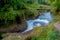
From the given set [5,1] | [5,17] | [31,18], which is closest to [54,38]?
[5,17]

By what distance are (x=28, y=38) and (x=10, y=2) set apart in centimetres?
408

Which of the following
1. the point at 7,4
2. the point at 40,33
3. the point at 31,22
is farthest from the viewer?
the point at 31,22

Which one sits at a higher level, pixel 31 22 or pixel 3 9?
pixel 3 9

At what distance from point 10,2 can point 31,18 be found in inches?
77.6

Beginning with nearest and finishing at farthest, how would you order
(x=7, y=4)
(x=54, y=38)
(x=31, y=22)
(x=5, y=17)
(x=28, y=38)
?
1. (x=54, y=38)
2. (x=28, y=38)
3. (x=5, y=17)
4. (x=7, y=4)
5. (x=31, y=22)

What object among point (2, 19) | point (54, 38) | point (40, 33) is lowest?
point (2, 19)

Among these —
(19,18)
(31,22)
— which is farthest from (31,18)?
(19,18)

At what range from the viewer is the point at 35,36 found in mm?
6195

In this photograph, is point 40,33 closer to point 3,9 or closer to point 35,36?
point 35,36

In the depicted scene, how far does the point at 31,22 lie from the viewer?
10.6 m

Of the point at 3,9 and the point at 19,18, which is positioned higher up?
the point at 3,9

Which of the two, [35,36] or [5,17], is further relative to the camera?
[5,17]

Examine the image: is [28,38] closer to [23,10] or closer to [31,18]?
[23,10]

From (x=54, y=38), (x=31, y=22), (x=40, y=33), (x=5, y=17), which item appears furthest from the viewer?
(x=31, y=22)
